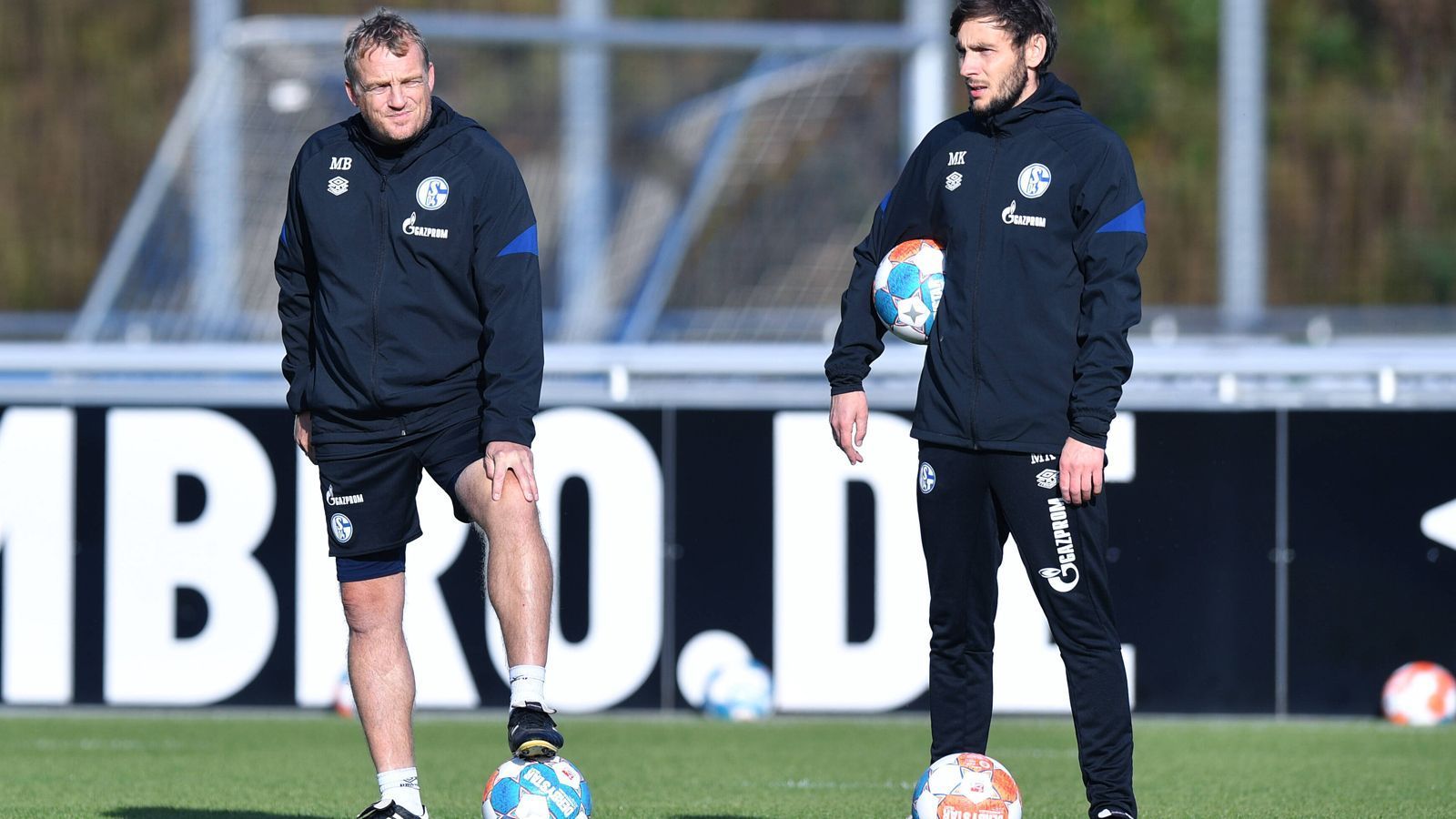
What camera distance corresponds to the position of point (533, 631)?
5266 mm

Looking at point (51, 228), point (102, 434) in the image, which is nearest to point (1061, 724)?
point (102, 434)

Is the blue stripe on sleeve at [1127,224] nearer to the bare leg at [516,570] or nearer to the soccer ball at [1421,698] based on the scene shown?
the bare leg at [516,570]

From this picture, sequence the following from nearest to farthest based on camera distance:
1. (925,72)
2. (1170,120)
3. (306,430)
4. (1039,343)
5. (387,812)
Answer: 1. (1039,343)
2. (387,812)
3. (306,430)
4. (925,72)
5. (1170,120)

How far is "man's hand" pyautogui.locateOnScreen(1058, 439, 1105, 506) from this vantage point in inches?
203

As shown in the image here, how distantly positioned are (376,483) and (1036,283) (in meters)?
1.66

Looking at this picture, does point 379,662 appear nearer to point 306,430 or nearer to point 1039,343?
point 306,430

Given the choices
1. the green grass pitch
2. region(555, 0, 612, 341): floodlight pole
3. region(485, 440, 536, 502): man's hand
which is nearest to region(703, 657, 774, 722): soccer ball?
the green grass pitch

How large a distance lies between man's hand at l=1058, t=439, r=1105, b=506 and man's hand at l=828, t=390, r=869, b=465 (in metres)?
0.57

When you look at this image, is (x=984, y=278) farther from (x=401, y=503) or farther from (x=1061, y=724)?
(x=1061, y=724)

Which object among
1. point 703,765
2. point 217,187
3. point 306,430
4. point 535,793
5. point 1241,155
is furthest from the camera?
point 217,187

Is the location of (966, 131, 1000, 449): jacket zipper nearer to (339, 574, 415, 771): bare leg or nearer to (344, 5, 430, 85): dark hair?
(344, 5, 430, 85): dark hair

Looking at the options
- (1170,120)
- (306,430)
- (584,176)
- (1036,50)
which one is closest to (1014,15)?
(1036,50)

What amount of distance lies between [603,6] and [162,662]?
6488mm

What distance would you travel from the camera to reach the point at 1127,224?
5203 millimetres
